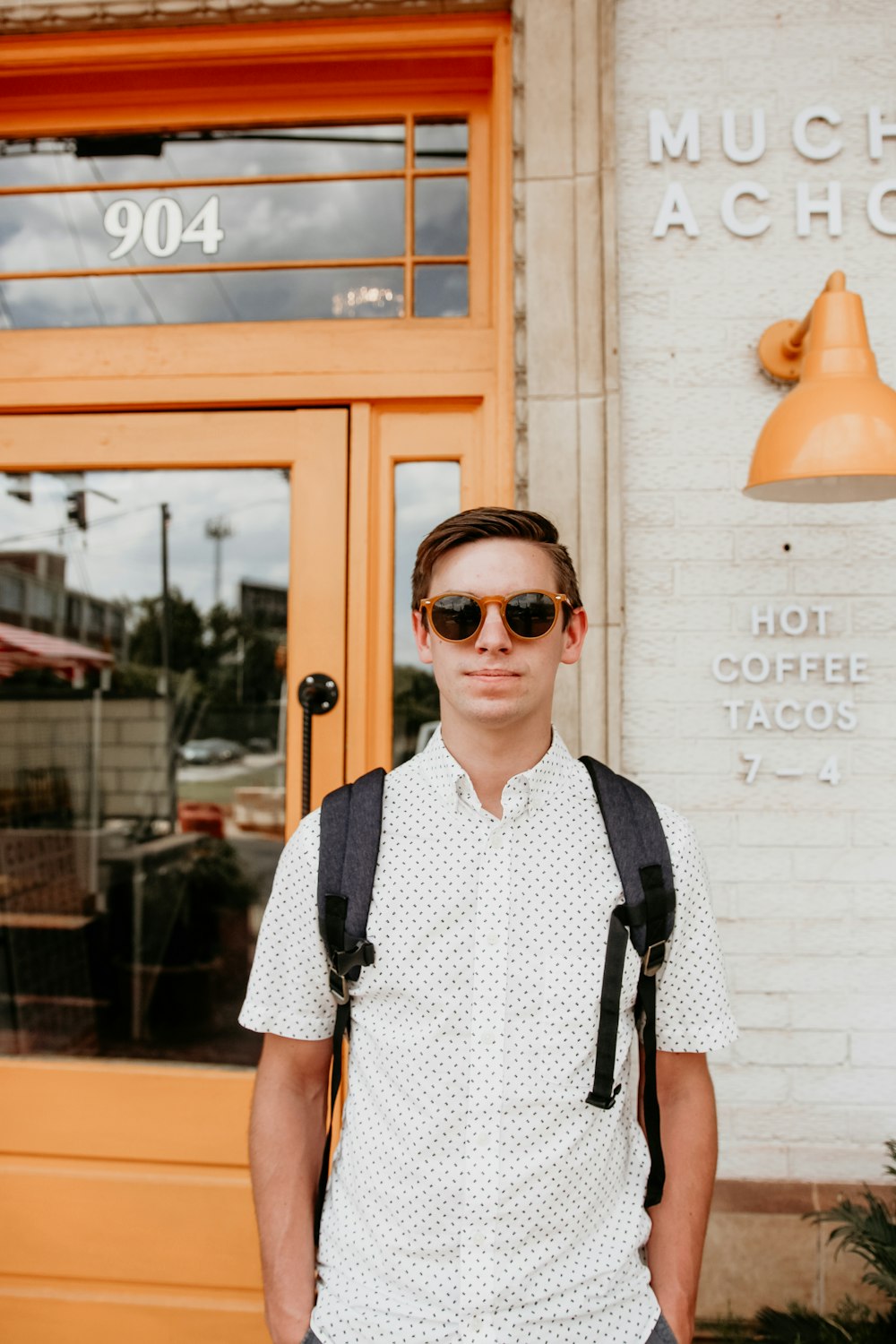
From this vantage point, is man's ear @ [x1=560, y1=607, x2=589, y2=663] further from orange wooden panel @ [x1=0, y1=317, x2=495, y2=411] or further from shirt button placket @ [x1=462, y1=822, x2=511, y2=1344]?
orange wooden panel @ [x1=0, y1=317, x2=495, y2=411]

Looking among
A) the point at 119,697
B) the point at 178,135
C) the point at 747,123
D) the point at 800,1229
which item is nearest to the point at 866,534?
the point at 747,123

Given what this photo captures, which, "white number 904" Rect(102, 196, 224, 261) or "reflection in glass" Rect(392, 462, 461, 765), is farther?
"white number 904" Rect(102, 196, 224, 261)

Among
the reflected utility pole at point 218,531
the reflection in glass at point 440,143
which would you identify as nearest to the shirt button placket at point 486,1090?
the reflected utility pole at point 218,531

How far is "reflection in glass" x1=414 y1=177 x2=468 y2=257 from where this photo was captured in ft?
9.03

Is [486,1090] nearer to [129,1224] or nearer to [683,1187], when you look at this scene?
[683,1187]

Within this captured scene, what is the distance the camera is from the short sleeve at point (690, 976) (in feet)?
5.06

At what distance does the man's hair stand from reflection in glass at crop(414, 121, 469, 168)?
1.64 metres

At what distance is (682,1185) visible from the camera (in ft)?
5.09

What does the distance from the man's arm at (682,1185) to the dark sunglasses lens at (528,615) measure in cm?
73

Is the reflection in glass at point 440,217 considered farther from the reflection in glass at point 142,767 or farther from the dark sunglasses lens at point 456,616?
the dark sunglasses lens at point 456,616

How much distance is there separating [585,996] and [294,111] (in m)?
2.55

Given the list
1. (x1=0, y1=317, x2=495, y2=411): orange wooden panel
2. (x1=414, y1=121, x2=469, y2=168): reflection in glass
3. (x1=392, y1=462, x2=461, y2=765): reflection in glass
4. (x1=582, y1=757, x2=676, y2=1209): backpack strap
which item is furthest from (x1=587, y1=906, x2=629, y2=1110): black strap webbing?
(x1=414, y1=121, x2=469, y2=168): reflection in glass

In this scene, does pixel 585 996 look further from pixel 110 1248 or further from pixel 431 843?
pixel 110 1248

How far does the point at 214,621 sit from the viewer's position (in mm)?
3352
